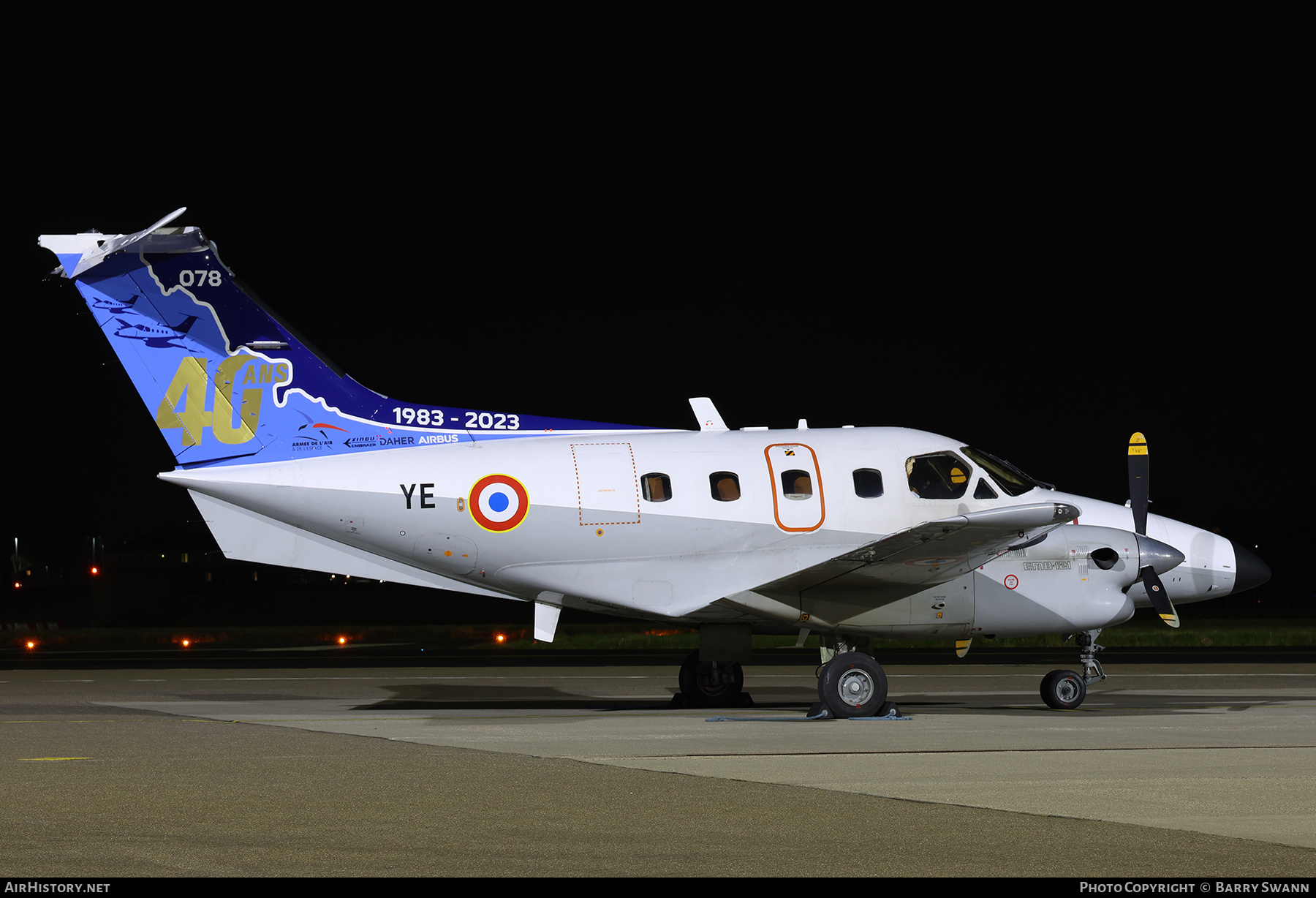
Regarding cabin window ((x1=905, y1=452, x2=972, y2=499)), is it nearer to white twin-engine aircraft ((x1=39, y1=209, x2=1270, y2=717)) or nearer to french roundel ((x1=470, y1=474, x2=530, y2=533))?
white twin-engine aircraft ((x1=39, y1=209, x2=1270, y2=717))

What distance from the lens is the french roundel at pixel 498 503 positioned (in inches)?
690

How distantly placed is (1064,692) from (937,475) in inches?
147

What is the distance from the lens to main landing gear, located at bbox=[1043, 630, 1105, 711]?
1869cm

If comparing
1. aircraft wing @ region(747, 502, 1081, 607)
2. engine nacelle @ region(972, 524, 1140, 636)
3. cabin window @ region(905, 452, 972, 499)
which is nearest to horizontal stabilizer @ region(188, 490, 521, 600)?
aircraft wing @ region(747, 502, 1081, 607)

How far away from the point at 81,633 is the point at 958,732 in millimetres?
46050

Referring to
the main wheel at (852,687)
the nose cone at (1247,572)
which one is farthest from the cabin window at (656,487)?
the nose cone at (1247,572)

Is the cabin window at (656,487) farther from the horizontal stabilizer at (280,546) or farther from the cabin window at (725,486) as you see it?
the horizontal stabilizer at (280,546)

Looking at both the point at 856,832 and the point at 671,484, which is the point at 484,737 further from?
the point at 856,832

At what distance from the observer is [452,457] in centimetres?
1773

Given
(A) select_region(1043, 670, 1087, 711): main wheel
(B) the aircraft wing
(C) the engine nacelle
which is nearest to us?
(B) the aircraft wing

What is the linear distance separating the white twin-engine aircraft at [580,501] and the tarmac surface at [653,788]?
4.97ft

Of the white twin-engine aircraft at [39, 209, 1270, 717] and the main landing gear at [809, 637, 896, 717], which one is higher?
the white twin-engine aircraft at [39, 209, 1270, 717]

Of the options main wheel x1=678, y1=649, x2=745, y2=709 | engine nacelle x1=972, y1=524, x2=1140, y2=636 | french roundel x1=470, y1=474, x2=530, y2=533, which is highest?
french roundel x1=470, y1=474, x2=530, y2=533

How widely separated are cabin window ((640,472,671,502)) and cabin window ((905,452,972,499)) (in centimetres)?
327
